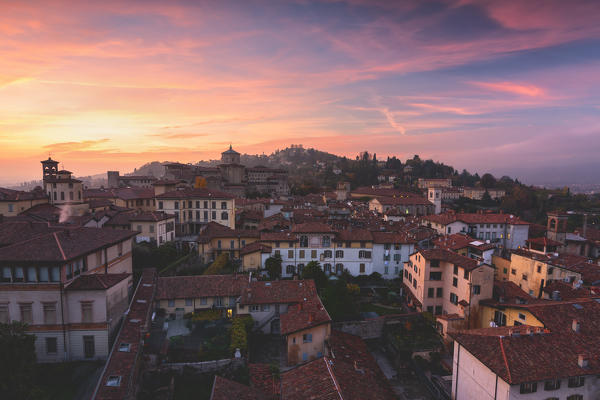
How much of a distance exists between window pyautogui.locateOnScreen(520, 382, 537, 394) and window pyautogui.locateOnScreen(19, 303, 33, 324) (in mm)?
29529

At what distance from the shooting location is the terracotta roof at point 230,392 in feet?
49.0

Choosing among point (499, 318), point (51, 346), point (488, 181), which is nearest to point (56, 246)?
point (51, 346)

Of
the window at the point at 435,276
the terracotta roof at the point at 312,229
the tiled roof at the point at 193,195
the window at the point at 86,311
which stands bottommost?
the window at the point at 435,276

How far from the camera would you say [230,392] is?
15.4m

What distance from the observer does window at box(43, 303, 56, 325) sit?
20.2 metres

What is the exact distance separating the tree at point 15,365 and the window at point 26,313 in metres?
5.58

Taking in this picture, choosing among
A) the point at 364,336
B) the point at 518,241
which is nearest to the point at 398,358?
the point at 364,336

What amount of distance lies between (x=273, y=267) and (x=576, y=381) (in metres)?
26.7

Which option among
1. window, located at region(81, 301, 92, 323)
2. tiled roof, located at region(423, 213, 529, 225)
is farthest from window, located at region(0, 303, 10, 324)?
tiled roof, located at region(423, 213, 529, 225)

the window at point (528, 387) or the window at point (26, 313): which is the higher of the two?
the window at point (26, 313)

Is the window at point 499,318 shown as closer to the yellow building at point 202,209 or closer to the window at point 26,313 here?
the window at point 26,313

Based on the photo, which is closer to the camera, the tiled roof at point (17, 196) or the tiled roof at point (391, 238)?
the tiled roof at point (391, 238)

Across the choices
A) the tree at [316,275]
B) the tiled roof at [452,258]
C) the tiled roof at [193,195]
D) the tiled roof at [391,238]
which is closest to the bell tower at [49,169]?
the tiled roof at [193,195]

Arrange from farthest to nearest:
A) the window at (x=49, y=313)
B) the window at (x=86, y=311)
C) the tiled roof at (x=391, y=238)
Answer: the tiled roof at (x=391, y=238) → the window at (x=86, y=311) → the window at (x=49, y=313)
